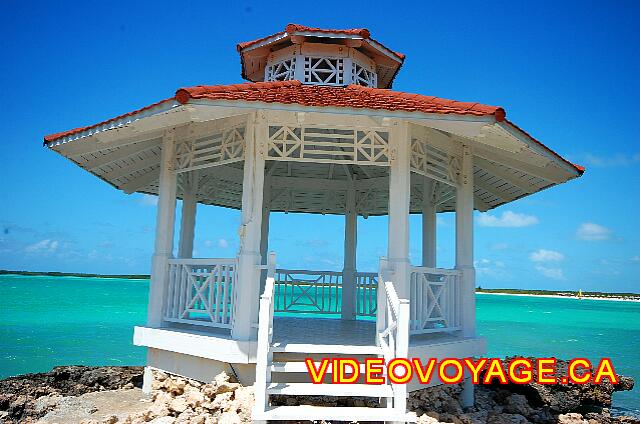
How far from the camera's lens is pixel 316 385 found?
18.1 ft

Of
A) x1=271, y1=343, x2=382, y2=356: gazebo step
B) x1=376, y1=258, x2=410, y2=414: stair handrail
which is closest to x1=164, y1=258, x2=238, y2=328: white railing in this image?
x1=271, y1=343, x2=382, y2=356: gazebo step

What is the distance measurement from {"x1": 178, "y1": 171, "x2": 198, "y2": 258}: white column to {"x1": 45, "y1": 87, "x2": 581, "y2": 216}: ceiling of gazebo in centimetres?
28

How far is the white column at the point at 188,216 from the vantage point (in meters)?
9.69

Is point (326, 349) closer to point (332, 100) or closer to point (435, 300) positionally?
point (435, 300)

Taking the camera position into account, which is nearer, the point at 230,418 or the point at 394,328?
the point at 230,418

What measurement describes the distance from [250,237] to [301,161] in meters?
1.73

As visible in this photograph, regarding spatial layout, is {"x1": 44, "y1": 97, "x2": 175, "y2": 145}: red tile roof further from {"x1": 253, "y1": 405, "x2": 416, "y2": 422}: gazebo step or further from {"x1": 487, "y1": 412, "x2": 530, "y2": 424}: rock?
{"x1": 487, "y1": 412, "x2": 530, "y2": 424}: rock

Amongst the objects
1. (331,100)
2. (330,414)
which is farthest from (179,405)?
(331,100)

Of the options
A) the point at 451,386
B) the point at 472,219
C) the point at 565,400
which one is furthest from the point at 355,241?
the point at 565,400

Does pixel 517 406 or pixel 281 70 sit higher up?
pixel 281 70

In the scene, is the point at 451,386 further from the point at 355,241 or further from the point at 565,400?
the point at 565,400

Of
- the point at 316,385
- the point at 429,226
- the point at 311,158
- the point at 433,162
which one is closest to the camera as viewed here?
the point at 316,385

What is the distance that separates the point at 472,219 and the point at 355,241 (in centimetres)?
392

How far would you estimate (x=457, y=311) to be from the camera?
7.71m
